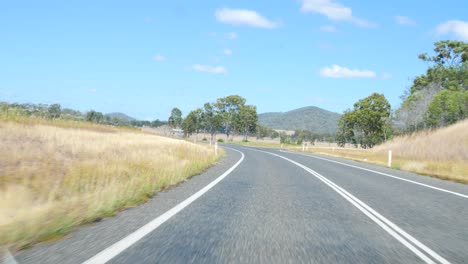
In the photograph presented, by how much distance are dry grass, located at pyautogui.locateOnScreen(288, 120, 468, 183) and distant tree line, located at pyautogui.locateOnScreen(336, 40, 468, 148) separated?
47.4 ft

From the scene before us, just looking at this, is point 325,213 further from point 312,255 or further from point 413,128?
point 413,128

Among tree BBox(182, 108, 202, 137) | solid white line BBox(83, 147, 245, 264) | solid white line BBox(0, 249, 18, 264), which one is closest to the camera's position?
solid white line BBox(0, 249, 18, 264)

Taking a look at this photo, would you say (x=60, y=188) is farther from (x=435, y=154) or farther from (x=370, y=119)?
(x=370, y=119)

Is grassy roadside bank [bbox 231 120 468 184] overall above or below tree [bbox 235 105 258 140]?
below

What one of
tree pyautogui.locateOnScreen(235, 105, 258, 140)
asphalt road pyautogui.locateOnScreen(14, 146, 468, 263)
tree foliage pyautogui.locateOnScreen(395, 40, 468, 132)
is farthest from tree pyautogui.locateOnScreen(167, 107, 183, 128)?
asphalt road pyautogui.locateOnScreen(14, 146, 468, 263)

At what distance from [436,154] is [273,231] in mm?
24357

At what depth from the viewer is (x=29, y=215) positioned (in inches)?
247

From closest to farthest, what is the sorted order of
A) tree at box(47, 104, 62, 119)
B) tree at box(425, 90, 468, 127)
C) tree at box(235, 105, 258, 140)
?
tree at box(47, 104, 62, 119) → tree at box(425, 90, 468, 127) → tree at box(235, 105, 258, 140)

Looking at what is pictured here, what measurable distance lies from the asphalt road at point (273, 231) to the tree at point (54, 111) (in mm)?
23454

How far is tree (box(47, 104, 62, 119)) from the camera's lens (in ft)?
104

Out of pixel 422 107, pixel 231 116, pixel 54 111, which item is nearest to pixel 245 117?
pixel 231 116

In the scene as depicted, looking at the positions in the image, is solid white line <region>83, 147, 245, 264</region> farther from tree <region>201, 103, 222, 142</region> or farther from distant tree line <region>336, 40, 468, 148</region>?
tree <region>201, 103, 222, 142</region>

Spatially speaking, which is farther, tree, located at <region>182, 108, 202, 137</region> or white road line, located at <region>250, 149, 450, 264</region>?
tree, located at <region>182, 108, 202, 137</region>

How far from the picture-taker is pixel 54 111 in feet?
107
